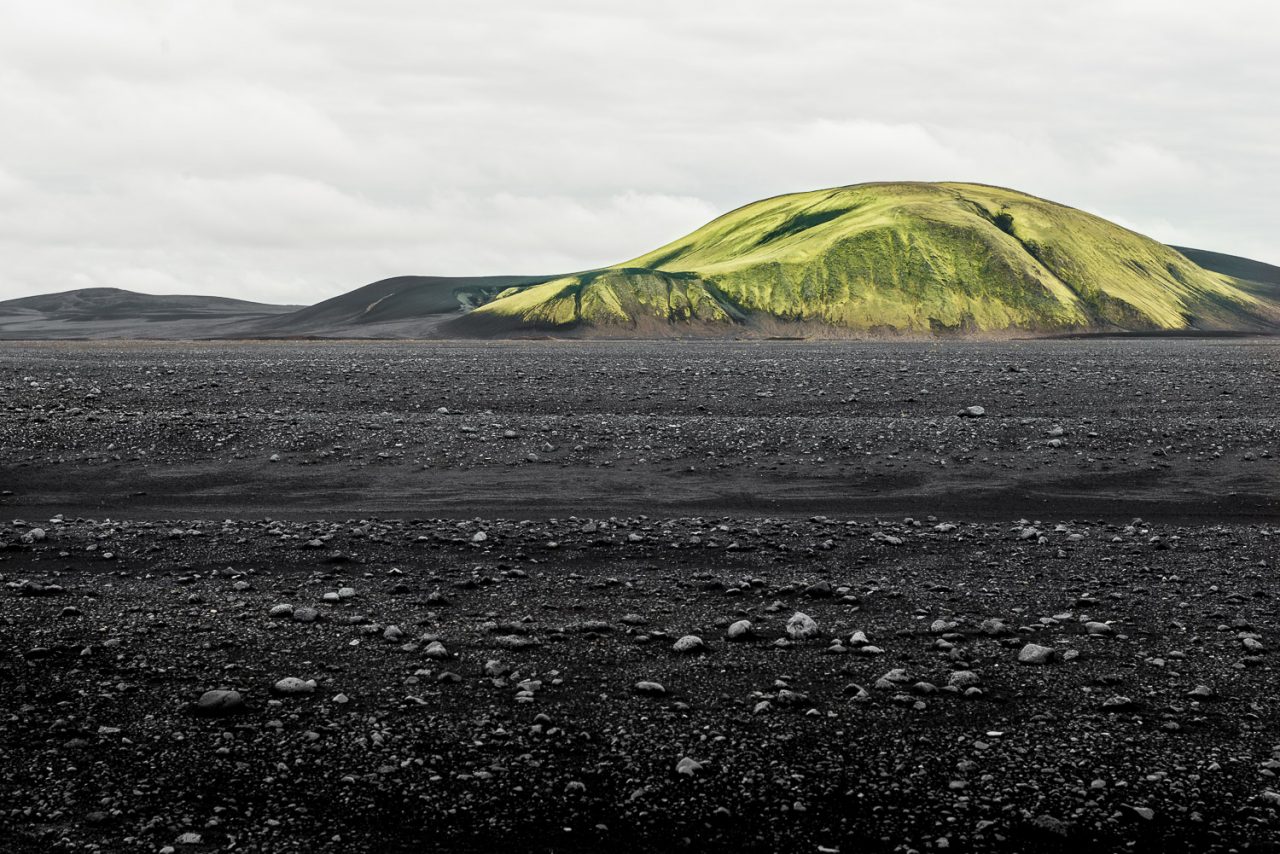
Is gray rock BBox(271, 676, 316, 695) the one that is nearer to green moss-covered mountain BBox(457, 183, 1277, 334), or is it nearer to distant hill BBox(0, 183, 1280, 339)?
distant hill BBox(0, 183, 1280, 339)

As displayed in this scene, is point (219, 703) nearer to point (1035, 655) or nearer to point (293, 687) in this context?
point (293, 687)

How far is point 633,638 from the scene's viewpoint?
10008 millimetres

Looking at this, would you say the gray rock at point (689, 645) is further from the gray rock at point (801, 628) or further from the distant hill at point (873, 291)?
the distant hill at point (873, 291)

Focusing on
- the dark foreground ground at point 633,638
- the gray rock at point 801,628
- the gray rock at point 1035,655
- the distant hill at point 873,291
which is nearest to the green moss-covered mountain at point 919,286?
the distant hill at point 873,291

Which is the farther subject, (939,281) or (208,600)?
(939,281)

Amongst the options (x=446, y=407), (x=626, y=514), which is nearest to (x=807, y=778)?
(x=626, y=514)

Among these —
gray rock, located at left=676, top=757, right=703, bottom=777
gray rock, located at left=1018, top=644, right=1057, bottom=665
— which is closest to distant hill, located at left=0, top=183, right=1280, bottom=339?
gray rock, located at left=1018, top=644, right=1057, bottom=665

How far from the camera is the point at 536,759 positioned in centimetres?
747

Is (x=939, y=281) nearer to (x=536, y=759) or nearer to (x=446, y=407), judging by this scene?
(x=446, y=407)

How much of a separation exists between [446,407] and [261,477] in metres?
7.92

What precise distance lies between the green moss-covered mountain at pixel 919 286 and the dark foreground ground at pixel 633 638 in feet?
383

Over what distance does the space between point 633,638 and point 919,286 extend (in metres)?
150

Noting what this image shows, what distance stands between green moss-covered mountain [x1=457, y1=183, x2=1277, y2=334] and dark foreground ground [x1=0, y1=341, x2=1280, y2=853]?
383 feet

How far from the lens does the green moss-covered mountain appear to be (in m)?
144
